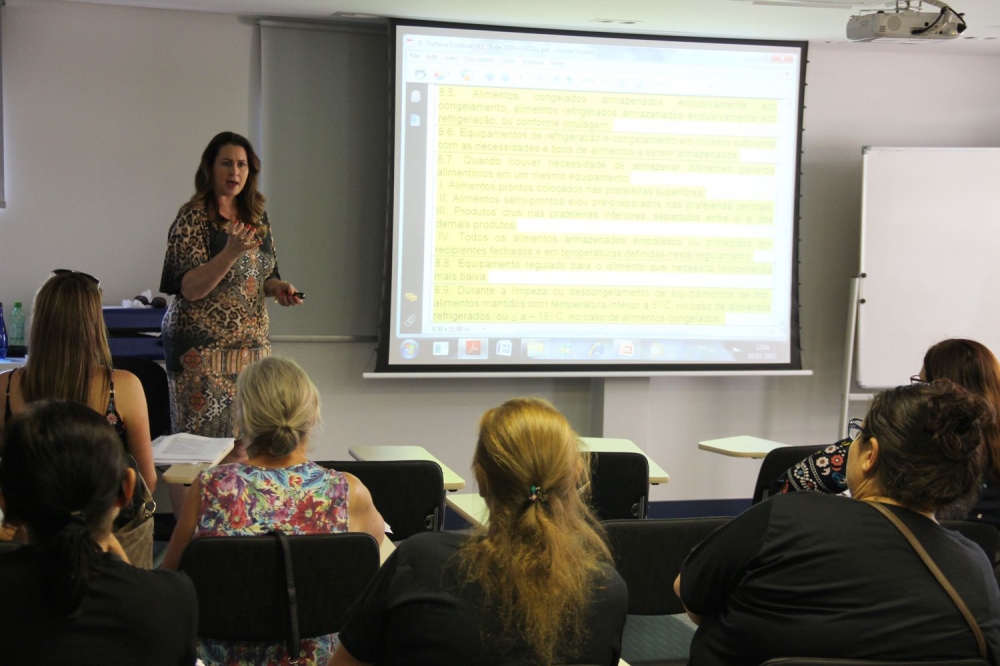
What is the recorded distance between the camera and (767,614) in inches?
61.1

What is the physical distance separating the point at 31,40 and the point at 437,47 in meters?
1.92

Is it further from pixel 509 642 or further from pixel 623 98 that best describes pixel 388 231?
pixel 509 642

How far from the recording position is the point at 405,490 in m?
2.73

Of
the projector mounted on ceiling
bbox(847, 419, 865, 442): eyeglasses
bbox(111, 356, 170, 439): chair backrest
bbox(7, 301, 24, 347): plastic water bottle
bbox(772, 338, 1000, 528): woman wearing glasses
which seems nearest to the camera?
bbox(847, 419, 865, 442): eyeglasses

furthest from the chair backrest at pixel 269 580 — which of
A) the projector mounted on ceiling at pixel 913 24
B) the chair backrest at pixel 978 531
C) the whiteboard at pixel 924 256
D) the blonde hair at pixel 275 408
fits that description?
the whiteboard at pixel 924 256

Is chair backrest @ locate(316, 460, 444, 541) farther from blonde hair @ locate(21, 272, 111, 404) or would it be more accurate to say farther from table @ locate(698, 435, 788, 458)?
table @ locate(698, 435, 788, 458)

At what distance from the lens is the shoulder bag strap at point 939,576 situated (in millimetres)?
1476

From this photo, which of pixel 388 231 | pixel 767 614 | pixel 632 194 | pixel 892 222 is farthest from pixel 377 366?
pixel 767 614

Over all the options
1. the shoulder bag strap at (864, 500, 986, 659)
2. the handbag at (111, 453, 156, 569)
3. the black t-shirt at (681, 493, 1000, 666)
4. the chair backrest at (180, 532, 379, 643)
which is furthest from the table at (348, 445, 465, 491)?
the shoulder bag strap at (864, 500, 986, 659)

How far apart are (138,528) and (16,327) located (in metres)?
2.69

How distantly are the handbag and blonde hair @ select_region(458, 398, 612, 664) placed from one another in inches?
37.8

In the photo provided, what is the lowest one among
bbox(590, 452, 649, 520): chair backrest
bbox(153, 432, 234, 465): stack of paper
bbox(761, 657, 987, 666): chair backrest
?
bbox(590, 452, 649, 520): chair backrest

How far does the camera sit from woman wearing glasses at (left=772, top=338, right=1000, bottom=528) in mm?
2422

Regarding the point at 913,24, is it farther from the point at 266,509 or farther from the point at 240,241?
the point at 266,509
